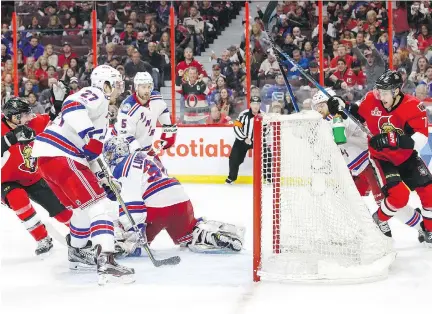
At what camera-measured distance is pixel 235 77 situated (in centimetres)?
793

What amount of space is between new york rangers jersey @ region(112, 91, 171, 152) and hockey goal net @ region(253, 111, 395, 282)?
112 cm

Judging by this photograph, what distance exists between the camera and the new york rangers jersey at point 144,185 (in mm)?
4312

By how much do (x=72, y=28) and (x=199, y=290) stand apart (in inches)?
232

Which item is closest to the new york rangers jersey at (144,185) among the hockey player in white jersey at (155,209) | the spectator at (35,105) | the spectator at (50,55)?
the hockey player in white jersey at (155,209)

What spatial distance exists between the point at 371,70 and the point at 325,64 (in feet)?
1.48

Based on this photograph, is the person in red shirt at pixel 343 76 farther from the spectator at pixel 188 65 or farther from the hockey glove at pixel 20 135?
the hockey glove at pixel 20 135

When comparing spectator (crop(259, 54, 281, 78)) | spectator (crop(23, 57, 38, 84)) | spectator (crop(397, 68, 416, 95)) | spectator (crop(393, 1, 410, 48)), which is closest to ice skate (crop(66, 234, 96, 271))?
spectator (crop(259, 54, 281, 78))

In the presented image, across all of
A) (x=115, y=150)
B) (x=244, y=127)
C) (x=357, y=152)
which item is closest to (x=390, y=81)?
(x=357, y=152)

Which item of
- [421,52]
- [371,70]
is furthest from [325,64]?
[421,52]

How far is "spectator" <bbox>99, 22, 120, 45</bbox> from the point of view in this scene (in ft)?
27.2

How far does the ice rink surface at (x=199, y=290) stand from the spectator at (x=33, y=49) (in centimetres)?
441

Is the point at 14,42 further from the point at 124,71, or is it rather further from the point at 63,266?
the point at 63,266

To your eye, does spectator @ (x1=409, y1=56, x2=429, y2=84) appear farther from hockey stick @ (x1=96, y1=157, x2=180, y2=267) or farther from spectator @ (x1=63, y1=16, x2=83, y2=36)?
hockey stick @ (x1=96, y1=157, x2=180, y2=267)

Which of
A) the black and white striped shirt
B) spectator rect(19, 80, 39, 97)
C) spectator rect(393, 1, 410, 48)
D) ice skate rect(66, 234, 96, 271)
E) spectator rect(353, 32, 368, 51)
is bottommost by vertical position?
ice skate rect(66, 234, 96, 271)
